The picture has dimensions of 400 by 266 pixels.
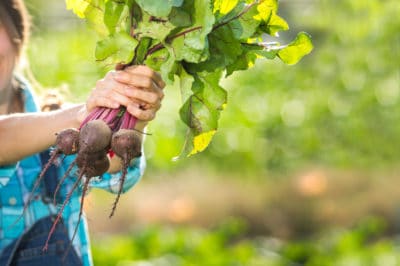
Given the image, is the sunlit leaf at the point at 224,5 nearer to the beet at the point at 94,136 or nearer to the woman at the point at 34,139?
the woman at the point at 34,139


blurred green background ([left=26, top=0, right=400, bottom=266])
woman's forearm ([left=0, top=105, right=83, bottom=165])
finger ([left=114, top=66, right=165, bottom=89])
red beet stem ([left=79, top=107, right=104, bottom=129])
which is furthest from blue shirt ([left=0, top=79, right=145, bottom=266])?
blurred green background ([left=26, top=0, right=400, bottom=266])

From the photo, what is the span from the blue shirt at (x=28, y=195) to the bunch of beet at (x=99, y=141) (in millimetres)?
275

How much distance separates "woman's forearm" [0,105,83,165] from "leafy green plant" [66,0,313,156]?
21 cm

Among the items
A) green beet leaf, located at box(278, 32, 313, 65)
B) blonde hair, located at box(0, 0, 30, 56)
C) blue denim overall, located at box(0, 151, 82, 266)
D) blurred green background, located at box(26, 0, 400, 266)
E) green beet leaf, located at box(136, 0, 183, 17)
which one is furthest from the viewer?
blurred green background, located at box(26, 0, 400, 266)

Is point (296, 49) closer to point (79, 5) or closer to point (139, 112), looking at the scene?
point (139, 112)

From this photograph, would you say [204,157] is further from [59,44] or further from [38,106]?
[38,106]

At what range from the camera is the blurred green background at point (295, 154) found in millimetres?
7719

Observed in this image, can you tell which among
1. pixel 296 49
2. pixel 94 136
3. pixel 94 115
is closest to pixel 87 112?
pixel 94 115

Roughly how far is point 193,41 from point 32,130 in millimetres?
522

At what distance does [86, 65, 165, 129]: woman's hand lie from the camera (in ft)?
7.09

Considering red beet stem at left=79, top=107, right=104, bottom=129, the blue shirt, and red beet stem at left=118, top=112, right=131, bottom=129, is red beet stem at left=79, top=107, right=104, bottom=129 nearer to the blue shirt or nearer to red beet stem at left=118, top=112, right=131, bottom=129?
red beet stem at left=118, top=112, right=131, bottom=129

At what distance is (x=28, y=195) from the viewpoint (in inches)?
101

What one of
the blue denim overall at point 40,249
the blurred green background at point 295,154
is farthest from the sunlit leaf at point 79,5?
the blurred green background at point 295,154

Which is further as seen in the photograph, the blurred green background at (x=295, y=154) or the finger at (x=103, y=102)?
the blurred green background at (x=295, y=154)
